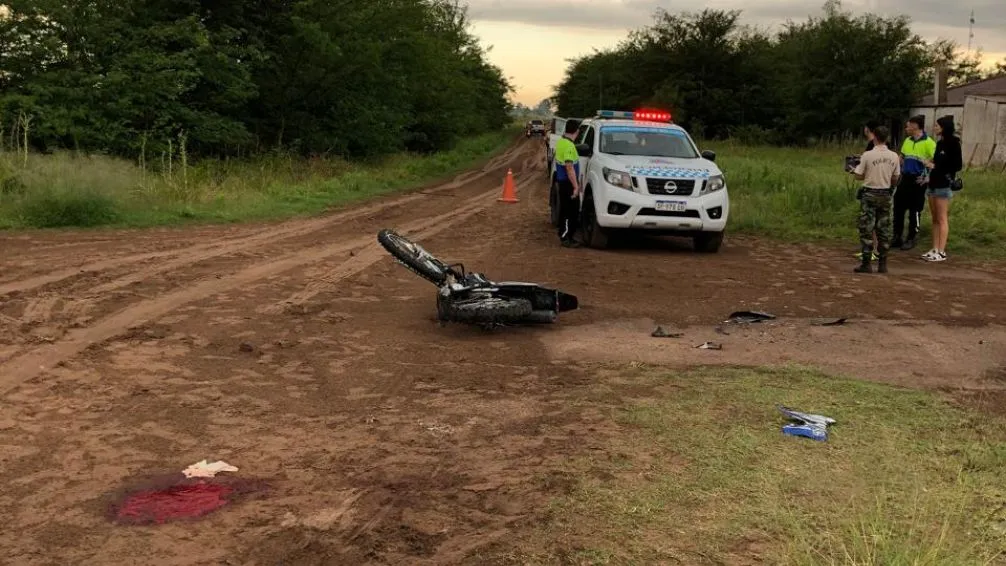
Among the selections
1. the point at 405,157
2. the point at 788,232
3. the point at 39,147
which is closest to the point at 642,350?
the point at 788,232

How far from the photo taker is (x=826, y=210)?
50.6 feet

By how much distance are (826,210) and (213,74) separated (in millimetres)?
15843

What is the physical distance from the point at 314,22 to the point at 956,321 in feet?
70.6

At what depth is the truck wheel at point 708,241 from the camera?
12.1m

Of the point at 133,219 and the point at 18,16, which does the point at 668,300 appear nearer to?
the point at 133,219

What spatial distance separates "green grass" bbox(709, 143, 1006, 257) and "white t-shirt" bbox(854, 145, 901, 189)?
311cm

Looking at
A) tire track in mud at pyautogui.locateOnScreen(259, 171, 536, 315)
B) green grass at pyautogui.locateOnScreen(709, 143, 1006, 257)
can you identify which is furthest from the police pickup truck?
tire track in mud at pyautogui.locateOnScreen(259, 171, 536, 315)

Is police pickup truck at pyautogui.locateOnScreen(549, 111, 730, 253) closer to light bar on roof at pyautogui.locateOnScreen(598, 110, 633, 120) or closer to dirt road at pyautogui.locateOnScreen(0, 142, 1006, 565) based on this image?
dirt road at pyautogui.locateOnScreen(0, 142, 1006, 565)

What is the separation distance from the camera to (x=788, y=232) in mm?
14391

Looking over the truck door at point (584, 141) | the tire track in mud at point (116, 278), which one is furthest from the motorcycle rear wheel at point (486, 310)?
the truck door at point (584, 141)

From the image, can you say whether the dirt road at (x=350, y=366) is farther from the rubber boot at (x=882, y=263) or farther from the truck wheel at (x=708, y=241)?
the truck wheel at (x=708, y=241)

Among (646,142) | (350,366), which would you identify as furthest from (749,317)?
(646,142)

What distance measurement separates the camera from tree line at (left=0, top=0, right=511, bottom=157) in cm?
1941

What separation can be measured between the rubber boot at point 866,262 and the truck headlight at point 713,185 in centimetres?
221
